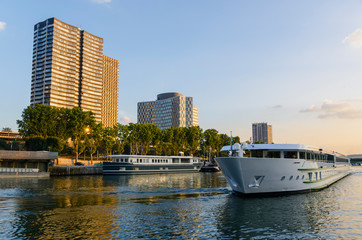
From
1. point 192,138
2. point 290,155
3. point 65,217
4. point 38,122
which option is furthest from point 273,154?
point 192,138

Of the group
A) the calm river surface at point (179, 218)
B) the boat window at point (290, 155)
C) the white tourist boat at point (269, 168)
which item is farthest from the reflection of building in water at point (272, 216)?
the boat window at point (290, 155)

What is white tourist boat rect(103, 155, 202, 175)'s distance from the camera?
286 ft

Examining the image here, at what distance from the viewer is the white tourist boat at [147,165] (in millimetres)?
87312

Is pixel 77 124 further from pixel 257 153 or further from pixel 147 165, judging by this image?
pixel 257 153

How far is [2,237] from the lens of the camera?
19.7 m

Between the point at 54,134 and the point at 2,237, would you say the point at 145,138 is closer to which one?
the point at 54,134

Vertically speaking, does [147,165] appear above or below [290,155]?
below

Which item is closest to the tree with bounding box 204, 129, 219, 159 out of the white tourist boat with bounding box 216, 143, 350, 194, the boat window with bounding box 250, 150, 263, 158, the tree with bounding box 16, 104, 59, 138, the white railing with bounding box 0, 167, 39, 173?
the tree with bounding box 16, 104, 59, 138

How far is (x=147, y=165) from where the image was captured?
9144cm

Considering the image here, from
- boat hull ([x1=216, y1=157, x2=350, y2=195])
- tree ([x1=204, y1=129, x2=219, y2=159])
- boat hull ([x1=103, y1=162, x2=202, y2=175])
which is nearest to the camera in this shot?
boat hull ([x1=216, y1=157, x2=350, y2=195])

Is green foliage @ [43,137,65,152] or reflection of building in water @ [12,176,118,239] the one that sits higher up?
green foliage @ [43,137,65,152]

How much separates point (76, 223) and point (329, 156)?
170 ft

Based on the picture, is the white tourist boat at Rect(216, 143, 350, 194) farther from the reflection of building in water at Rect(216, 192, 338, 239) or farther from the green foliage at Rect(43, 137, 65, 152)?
the green foliage at Rect(43, 137, 65, 152)

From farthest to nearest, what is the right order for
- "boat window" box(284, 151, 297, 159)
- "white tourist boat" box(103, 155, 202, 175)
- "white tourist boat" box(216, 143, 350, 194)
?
"white tourist boat" box(103, 155, 202, 175) → "boat window" box(284, 151, 297, 159) → "white tourist boat" box(216, 143, 350, 194)
